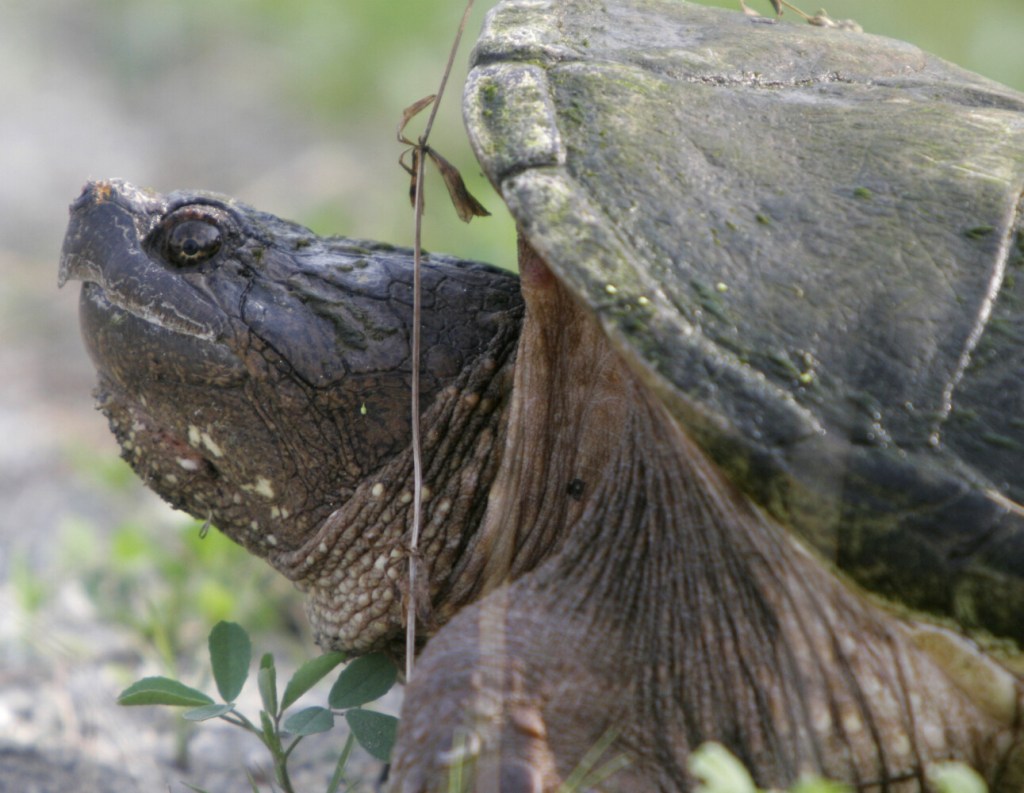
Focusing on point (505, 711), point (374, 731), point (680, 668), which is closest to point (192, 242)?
point (374, 731)

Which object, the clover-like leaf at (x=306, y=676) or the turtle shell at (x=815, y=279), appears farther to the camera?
the clover-like leaf at (x=306, y=676)

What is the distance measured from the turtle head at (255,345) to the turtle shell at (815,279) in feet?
1.63

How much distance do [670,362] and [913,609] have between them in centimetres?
48

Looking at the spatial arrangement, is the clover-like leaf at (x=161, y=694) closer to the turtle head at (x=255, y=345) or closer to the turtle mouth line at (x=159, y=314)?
the turtle head at (x=255, y=345)

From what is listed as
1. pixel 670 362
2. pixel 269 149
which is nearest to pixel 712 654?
pixel 670 362

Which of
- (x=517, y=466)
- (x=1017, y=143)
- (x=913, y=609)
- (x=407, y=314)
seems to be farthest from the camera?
(x=407, y=314)

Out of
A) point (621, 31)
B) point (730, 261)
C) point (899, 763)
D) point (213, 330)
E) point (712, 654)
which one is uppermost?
point (621, 31)

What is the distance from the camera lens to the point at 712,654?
5.71ft

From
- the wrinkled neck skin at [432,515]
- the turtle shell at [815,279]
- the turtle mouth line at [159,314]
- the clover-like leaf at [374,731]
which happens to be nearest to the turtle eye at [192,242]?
the turtle mouth line at [159,314]

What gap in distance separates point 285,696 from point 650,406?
2.83 ft

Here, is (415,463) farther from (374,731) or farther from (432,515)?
(374,731)

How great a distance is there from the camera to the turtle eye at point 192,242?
7.32ft

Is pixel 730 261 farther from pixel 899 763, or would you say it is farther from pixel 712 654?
pixel 899 763

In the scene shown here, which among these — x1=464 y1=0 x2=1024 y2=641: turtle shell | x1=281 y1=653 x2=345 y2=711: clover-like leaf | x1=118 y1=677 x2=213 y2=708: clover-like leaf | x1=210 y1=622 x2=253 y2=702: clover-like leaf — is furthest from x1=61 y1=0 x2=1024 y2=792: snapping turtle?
x1=118 y1=677 x2=213 y2=708: clover-like leaf
